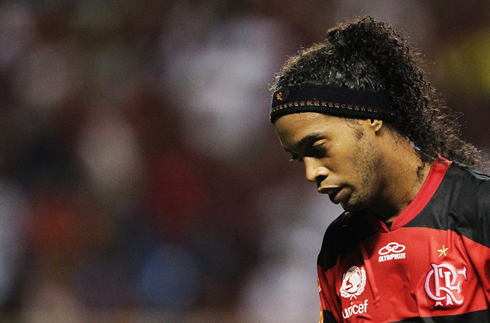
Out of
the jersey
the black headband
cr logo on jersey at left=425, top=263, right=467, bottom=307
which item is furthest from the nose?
cr logo on jersey at left=425, top=263, right=467, bottom=307

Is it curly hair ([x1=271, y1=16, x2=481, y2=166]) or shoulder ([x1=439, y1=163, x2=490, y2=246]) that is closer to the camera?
shoulder ([x1=439, y1=163, x2=490, y2=246])

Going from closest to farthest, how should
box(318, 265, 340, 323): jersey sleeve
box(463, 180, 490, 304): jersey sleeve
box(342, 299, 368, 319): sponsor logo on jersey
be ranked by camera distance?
box(463, 180, 490, 304): jersey sleeve, box(342, 299, 368, 319): sponsor logo on jersey, box(318, 265, 340, 323): jersey sleeve

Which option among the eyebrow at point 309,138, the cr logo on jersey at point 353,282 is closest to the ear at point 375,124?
the eyebrow at point 309,138

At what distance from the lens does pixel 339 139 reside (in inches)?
67.9

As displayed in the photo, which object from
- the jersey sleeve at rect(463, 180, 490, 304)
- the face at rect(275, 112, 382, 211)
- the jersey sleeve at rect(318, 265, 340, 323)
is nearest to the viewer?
the jersey sleeve at rect(463, 180, 490, 304)

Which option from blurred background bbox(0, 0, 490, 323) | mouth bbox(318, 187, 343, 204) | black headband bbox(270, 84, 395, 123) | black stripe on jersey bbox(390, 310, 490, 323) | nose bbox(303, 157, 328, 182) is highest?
blurred background bbox(0, 0, 490, 323)

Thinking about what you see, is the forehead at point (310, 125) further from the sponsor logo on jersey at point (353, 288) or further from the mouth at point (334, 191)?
the sponsor logo on jersey at point (353, 288)

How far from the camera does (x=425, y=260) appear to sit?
1.74m

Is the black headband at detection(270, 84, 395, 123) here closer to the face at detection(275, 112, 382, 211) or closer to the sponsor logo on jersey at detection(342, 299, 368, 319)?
the face at detection(275, 112, 382, 211)

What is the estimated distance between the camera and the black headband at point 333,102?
173cm

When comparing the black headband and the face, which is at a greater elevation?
the black headband

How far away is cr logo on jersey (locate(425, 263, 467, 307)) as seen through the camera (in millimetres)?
1670

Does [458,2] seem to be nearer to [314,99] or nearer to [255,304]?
[255,304]

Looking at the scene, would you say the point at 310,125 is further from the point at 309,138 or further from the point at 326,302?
the point at 326,302
